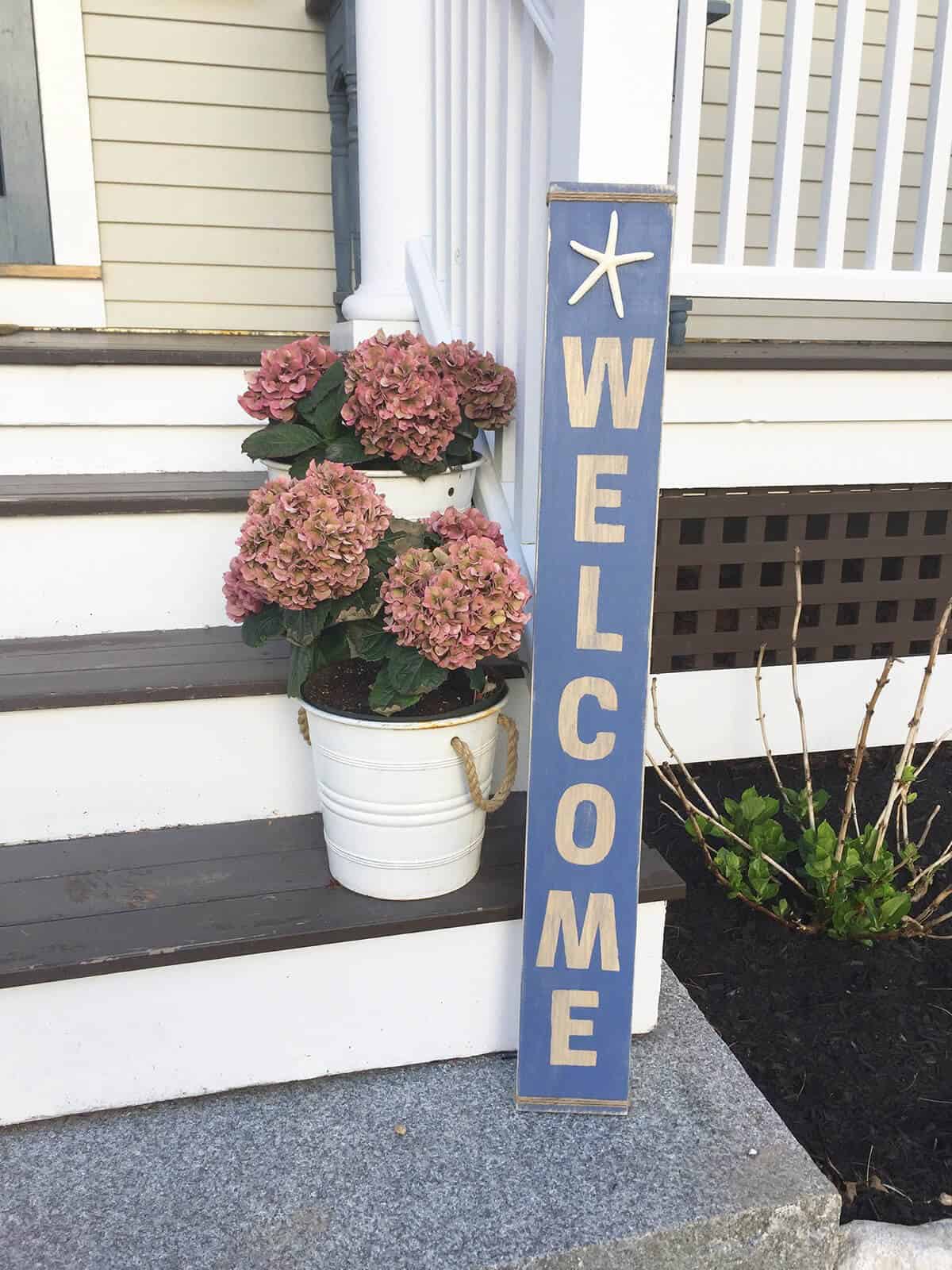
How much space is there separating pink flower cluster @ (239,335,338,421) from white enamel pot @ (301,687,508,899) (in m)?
0.51

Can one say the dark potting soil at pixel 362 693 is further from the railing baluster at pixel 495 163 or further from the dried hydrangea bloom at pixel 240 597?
the railing baluster at pixel 495 163

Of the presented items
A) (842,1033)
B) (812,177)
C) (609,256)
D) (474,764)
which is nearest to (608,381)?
(609,256)

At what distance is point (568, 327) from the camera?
1204mm

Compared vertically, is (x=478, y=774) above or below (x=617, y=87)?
below

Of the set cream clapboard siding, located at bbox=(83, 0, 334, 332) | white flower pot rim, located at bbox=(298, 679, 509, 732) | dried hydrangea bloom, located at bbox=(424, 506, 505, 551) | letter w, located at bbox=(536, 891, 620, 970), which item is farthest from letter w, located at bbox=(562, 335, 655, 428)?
cream clapboard siding, located at bbox=(83, 0, 334, 332)

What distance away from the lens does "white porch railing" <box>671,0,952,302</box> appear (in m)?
1.79

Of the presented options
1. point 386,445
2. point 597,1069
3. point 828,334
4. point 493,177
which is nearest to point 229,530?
point 386,445

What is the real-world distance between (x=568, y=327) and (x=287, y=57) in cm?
256

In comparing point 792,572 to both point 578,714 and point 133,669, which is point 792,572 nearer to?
point 578,714

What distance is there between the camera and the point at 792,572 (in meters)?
2.31

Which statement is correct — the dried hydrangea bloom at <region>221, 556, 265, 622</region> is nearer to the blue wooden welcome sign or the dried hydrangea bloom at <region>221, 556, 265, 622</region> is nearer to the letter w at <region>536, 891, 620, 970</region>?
the blue wooden welcome sign

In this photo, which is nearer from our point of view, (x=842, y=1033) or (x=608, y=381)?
(x=608, y=381)

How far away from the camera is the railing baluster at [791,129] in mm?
1860

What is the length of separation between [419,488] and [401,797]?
0.58 m
